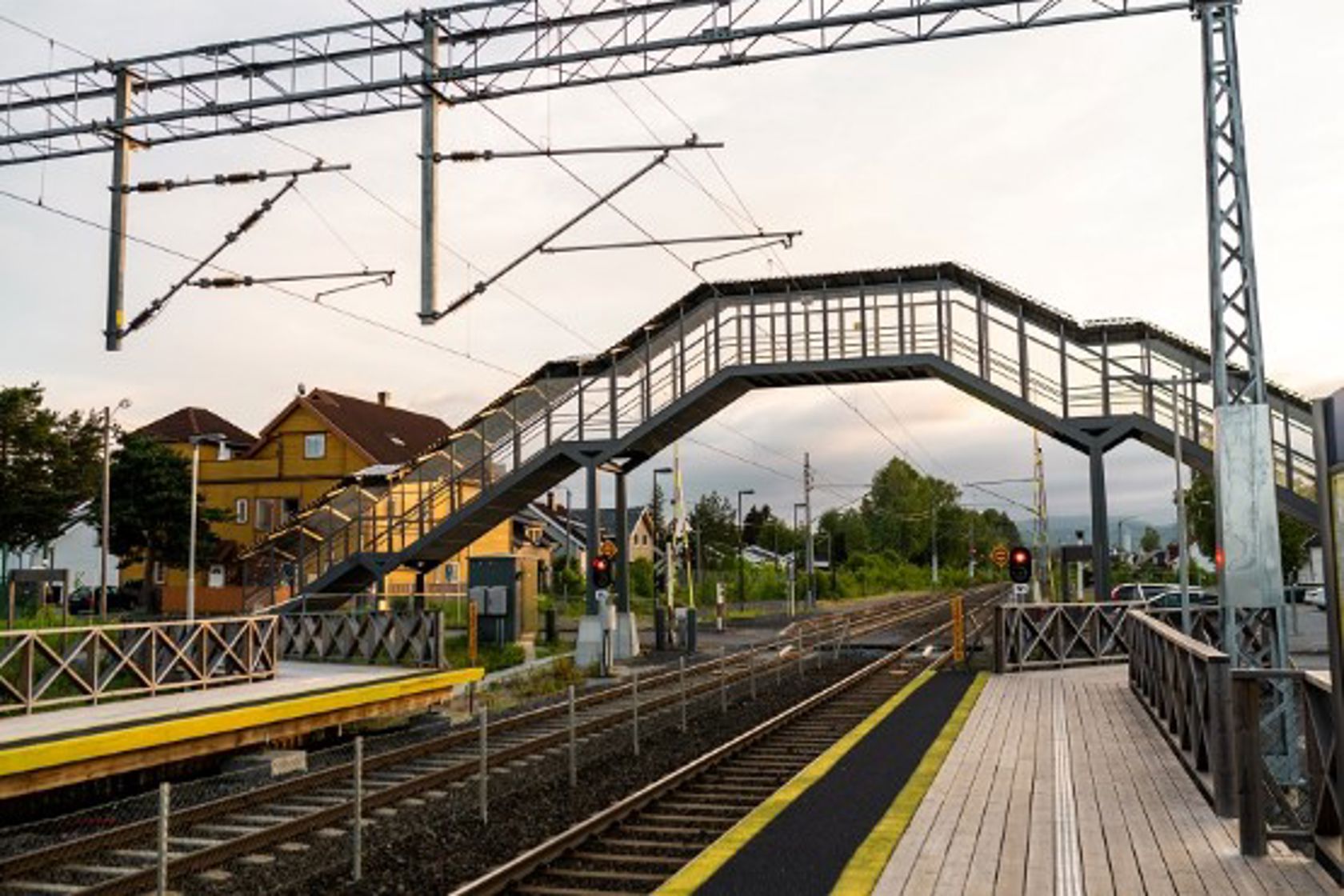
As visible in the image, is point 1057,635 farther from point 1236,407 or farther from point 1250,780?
point 1250,780

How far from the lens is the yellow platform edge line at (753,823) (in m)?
Answer: 7.92

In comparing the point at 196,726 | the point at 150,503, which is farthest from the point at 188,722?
the point at 150,503

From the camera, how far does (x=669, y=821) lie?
34.3ft

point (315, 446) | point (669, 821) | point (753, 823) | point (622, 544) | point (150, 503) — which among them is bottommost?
point (669, 821)

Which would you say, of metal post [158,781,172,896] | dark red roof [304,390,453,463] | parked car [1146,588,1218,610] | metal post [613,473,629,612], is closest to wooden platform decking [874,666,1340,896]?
metal post [158,781,172,896]

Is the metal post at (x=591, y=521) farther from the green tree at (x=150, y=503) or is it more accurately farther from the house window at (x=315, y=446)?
the house window at (x=315, y=446)

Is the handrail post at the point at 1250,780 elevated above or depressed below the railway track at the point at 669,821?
above

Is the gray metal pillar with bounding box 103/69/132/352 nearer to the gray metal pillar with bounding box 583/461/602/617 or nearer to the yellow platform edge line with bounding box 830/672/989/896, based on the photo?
the yellow platform edge line with bounding box 830/672/989/896

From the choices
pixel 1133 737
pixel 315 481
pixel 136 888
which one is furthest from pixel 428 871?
pixel 315 481

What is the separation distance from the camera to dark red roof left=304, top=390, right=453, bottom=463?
5697cm

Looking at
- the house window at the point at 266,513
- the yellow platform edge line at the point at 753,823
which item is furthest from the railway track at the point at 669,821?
the house window at the point at 266,513

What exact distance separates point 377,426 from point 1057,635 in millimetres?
44010

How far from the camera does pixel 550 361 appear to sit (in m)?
30.0

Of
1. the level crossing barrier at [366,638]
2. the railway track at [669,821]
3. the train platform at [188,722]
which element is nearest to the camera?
the railway track at [669,821]
